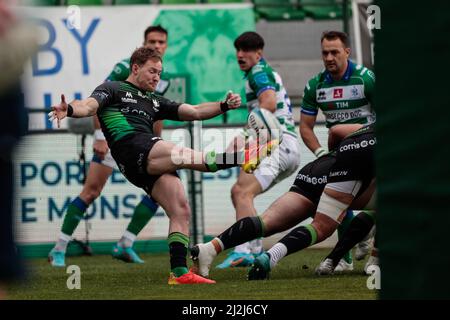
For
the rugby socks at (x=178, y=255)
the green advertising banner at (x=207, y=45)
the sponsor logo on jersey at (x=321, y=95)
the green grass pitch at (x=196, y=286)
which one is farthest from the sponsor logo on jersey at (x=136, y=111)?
the green advertising banner at (x=207, y=45)

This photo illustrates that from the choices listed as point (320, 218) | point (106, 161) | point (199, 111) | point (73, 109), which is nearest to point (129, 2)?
point (106, 161)

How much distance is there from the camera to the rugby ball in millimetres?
8445

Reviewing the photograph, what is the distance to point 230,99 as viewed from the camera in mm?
8336

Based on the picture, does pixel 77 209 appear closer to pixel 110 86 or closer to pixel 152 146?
pixel 110 86

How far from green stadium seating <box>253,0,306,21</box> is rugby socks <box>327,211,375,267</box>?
8.55m

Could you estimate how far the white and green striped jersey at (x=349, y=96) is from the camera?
8.85 meters

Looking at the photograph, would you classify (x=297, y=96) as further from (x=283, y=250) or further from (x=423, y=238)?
(x=423, y=238)

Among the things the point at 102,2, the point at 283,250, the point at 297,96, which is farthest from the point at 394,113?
the point at 102,2

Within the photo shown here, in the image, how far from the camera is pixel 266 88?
9.87 metres

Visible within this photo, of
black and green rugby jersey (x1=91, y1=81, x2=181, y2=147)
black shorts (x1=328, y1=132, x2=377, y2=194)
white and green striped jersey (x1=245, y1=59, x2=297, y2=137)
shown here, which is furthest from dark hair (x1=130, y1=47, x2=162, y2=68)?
white and green striped jersey (x1=245, y1=59, x2=297, y2=137)

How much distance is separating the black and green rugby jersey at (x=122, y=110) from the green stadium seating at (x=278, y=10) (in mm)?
8472

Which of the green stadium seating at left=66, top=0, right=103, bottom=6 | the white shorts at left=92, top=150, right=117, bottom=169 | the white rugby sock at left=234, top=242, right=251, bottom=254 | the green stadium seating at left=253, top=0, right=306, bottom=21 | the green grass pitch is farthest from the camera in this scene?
the green stadium seating at left=253, top=0, right=306, bottom=21

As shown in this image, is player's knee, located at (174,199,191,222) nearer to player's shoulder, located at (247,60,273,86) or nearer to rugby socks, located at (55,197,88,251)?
player's shoulder, located at (247,60,273,86)
